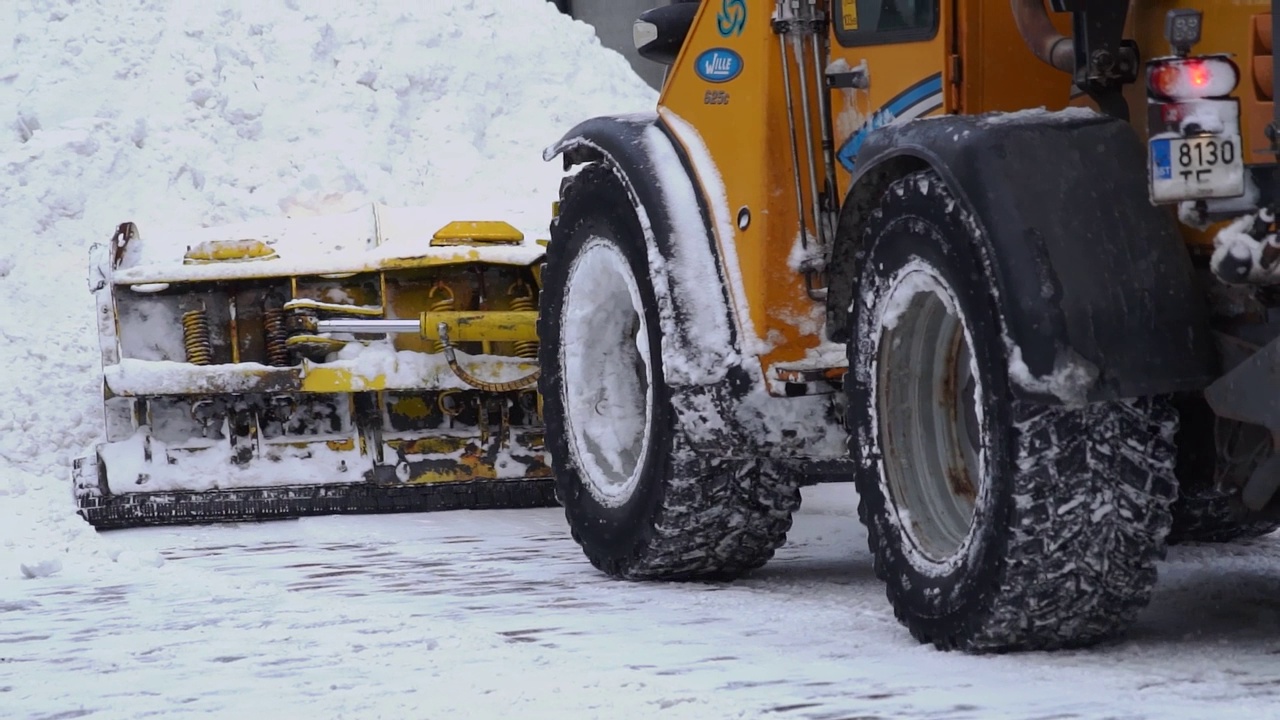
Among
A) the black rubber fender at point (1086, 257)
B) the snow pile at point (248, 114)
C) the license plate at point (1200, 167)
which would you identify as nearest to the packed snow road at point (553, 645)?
the black rubber fender at point (1086, 257)

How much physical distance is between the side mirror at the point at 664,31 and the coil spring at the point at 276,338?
7.91 feet

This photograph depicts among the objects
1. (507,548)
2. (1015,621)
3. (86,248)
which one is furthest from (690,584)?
(86,248)

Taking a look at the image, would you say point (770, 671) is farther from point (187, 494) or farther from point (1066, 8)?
point (187, 494)

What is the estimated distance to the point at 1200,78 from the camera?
3.49 meters

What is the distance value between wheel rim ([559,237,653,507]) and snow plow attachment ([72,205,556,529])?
4.46 ft

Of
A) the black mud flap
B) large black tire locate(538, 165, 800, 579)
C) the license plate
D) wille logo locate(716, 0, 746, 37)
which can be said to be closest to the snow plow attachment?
the black mud flap

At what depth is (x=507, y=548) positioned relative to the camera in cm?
647

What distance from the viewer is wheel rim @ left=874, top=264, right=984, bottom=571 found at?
14.1 ft

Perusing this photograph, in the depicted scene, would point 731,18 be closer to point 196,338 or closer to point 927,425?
point 927,425

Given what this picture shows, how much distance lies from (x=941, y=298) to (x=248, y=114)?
317 inches

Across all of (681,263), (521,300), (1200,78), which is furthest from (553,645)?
(521,300)

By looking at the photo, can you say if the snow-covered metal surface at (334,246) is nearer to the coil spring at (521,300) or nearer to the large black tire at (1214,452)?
the coil spring at (521,300)

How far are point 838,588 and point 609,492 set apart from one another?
0.85m

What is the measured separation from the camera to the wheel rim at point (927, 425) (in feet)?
14.1
